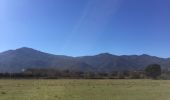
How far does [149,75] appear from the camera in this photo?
16512 centimetres
